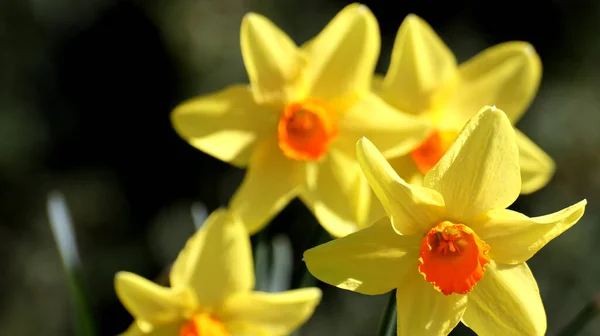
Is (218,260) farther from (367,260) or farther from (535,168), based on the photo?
(535,168)

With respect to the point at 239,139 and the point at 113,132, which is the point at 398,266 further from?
the point at 113,132

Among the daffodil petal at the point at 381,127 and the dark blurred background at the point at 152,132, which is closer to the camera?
the daffodil petal at the point at 381,127

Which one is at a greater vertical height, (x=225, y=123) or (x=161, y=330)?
(x=225, y=123)

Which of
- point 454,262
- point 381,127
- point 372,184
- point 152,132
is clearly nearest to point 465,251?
point 454,262

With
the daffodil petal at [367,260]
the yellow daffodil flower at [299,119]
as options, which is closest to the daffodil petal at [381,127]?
the yellow daffodil flower at [299,119]

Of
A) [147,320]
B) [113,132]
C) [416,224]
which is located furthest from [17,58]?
[416,224]

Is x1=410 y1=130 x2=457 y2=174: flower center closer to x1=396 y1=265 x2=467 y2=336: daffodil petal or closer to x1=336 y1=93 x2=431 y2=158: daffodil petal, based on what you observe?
x1=336 y1=93 x2=431 y2=158: daffodil petal

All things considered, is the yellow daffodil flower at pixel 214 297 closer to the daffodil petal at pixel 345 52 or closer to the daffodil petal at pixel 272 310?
the daffodil petal at pixel 272 310
